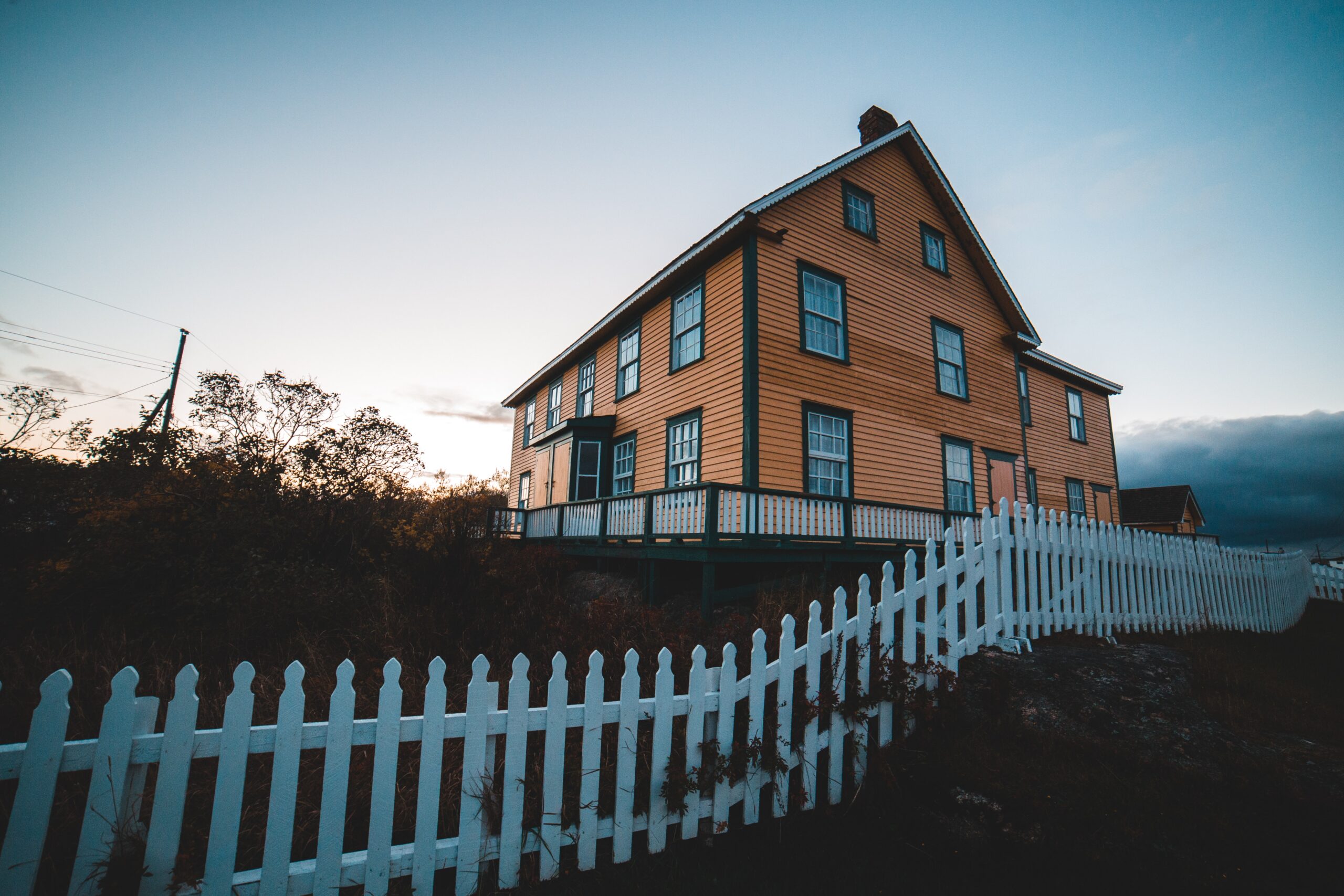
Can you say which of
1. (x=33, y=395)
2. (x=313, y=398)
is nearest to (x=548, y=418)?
(x=313, y=398)

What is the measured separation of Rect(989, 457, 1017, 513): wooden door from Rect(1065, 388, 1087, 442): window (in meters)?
6.93

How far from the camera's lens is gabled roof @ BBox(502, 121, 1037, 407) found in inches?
458

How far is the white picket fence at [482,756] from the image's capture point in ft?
7.38

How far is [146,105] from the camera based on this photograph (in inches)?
326

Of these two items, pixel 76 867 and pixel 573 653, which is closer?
pixel 76 867

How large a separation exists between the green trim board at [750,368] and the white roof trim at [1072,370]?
1274 cm

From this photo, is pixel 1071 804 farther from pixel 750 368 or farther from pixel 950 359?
pixel 950 359

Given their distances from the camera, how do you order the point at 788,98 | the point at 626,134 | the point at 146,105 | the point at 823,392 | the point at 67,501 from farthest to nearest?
the point at 823,392 → the point at 626,134 → the point at 788,98 → the point at 67,501 → the point at 146,105

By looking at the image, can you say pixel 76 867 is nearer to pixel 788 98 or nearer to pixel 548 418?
pixel 788 98

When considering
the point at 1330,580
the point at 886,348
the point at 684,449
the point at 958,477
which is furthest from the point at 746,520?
the point at 1330,580

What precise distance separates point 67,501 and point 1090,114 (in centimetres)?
1894

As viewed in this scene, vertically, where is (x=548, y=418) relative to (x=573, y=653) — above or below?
above

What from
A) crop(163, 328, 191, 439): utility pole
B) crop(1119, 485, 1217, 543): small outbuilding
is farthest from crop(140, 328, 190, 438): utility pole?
crop(1119, 485, 1217, 543): small outbuilding

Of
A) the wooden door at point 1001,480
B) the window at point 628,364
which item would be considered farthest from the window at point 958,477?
the window at point 628,364
